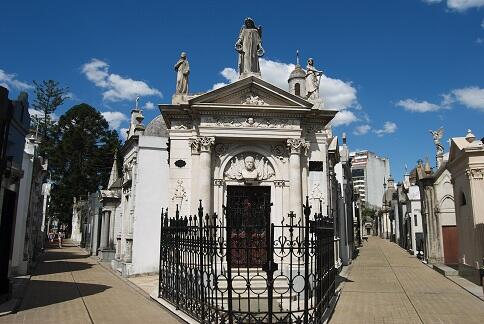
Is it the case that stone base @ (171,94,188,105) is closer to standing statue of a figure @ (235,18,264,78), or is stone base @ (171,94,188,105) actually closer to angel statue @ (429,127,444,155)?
standing statue of a figure @ (235,18,264,78)

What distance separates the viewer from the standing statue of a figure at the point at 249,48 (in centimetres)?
1442

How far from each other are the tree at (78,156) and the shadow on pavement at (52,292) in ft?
110

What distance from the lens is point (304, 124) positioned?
13.8m

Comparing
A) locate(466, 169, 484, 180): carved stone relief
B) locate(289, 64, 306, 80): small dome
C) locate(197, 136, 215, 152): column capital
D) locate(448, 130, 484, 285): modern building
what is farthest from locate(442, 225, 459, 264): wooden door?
locate(289, 64, 306, 80): small dome

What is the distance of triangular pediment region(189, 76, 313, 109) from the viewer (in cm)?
1314

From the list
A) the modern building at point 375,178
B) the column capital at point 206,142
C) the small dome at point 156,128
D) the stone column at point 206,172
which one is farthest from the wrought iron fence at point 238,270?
the modern building at point 375,178

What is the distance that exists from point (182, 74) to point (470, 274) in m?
12.6

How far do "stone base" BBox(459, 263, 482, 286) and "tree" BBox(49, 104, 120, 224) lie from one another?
38.5 meters

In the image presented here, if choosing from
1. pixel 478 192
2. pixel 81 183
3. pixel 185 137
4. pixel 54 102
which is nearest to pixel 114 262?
pixel 185 137

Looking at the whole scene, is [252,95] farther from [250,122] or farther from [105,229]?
[105,229]

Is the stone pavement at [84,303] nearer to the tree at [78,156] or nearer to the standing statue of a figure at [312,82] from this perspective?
the standing statue of a figure at [312,82]

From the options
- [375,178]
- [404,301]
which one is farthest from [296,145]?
[375,178]

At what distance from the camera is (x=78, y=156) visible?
153ft

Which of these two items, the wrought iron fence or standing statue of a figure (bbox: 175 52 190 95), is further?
standing statue of a figure (bbox: 175 52 190 95)
